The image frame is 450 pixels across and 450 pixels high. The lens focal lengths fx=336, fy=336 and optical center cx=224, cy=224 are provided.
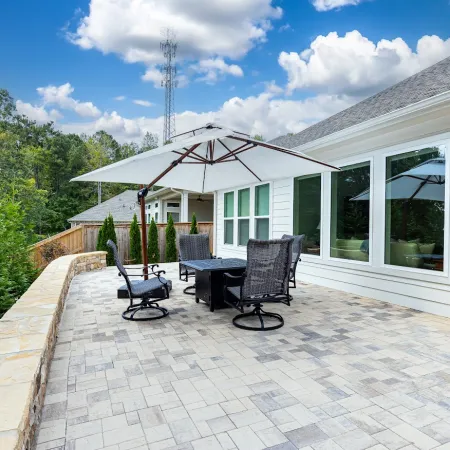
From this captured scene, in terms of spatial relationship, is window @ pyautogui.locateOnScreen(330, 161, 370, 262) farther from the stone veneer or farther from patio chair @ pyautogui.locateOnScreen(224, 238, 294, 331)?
the stone veneer

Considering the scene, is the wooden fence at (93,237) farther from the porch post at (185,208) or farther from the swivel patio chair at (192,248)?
the swivel patio chair at (192,248)

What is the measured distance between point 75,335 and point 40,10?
14.5 meters

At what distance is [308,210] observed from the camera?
7.00 m

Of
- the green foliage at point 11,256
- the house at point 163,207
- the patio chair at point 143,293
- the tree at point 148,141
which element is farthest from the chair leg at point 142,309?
the tree at point 148,141

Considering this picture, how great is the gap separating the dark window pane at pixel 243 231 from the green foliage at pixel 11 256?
17.9 ft

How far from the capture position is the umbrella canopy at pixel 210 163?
395 centimetres

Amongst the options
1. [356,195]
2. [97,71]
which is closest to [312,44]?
[356,195]

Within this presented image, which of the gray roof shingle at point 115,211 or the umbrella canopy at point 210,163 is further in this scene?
the gray roof shingle at point 115,211

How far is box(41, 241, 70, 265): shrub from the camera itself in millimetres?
9078

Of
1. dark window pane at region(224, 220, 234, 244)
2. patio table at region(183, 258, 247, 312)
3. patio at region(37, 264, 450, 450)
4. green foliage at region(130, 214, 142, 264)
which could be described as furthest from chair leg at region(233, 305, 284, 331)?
green foliage at region(130, 214, 142, 264)

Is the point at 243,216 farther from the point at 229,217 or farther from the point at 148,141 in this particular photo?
the point at 148,141

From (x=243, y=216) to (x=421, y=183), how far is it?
206 inches

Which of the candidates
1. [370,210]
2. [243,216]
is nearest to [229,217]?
[243,216]

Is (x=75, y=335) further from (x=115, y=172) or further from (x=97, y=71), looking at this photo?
(x=97, y=71)
